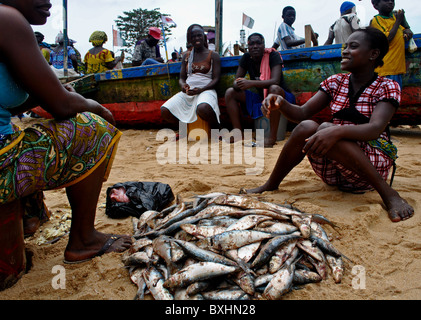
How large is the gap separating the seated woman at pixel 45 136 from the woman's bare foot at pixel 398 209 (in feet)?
7.09

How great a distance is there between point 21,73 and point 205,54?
500 centimetres

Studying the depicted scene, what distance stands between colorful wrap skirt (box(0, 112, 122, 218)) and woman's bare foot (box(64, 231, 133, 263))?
48 centimetres

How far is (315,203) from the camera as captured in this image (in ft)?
9.52

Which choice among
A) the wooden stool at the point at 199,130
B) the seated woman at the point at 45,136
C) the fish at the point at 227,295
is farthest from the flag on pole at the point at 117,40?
the fish at the point at 227,295

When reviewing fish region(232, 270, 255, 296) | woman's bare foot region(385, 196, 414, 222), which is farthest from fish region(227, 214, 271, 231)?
woman's bare foot region(385, 196, 414, 222)

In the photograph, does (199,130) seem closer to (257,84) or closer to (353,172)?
(257,84)

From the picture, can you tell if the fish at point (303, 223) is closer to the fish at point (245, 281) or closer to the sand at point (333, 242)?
the sand at point (333, 242)

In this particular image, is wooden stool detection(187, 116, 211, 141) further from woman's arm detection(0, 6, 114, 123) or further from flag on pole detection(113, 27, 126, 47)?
flag on pole detection(113, 27, 126, 47)

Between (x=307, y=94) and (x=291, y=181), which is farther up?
(x=307, y=94)

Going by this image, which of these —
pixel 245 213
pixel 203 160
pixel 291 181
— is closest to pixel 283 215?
pixel 245 213

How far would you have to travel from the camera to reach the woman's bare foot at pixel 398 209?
8.10 feet

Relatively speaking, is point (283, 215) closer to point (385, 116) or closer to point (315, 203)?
point (315, 203)

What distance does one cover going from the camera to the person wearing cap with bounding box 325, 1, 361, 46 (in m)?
5.89
